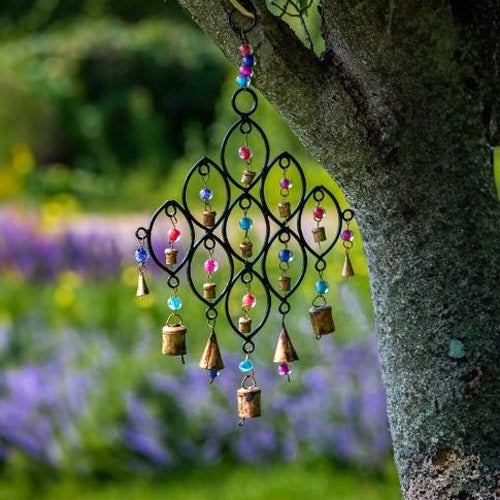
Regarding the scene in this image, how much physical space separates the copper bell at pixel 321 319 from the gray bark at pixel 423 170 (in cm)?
13

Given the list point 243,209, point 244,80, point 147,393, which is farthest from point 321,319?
point 147,393

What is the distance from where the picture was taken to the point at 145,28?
495 inches

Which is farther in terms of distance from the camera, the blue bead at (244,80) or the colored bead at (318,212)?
the colored bead at (318,212)

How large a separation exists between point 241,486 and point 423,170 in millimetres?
2717

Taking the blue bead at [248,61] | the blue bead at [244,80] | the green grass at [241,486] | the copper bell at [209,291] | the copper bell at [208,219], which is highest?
the blue bead at [248,61]

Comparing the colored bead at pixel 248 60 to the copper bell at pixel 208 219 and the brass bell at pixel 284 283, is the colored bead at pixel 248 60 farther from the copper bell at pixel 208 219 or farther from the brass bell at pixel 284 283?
the brass bell at pixel 284 283

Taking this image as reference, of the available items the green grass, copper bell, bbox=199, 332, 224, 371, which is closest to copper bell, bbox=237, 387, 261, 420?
copper bell, bbox=199, 332, 224, 371

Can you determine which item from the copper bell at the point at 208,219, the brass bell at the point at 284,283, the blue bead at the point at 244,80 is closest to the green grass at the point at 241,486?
the brass bell at the point at 284,283

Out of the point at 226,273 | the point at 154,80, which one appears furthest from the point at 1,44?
the point at 226,273

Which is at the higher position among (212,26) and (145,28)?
(145,28)

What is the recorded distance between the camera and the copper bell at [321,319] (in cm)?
153

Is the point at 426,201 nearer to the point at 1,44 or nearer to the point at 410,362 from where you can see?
the point at 410,362

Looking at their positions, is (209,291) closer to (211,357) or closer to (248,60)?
(211,357)

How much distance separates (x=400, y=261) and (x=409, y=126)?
0.16 metres
